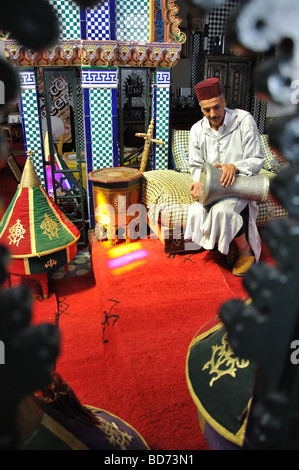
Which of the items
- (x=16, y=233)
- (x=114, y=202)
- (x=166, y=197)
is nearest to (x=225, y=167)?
(x=166, y=197)

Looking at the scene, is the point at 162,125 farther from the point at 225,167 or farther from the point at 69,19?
the point at 225,167

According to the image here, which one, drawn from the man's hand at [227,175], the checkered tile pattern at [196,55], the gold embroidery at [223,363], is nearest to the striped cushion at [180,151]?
the man's hand at [227,175]

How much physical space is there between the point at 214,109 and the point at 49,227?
6.60 feet

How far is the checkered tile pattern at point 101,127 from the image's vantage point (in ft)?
16.2

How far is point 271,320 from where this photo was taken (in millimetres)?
640

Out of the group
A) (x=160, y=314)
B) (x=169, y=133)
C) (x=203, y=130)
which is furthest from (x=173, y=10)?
Answer: (x=160, y=314)

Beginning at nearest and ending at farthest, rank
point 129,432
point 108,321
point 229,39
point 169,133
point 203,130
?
1. point 229,39
2. point 129,432
3. point 108,321
4. point 203,130
5. point 169,133

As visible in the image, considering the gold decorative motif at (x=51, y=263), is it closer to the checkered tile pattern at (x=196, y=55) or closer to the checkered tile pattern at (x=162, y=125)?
the checkered tile pattern at (x=162, y=125)

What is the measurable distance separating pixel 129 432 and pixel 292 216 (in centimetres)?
118

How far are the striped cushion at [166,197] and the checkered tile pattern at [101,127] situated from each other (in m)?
0.70

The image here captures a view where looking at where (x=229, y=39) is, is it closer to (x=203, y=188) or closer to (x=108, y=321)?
(x=108, y=321)

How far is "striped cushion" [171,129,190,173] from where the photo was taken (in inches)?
224

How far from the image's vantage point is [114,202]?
4.58m

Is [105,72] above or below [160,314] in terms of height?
above
